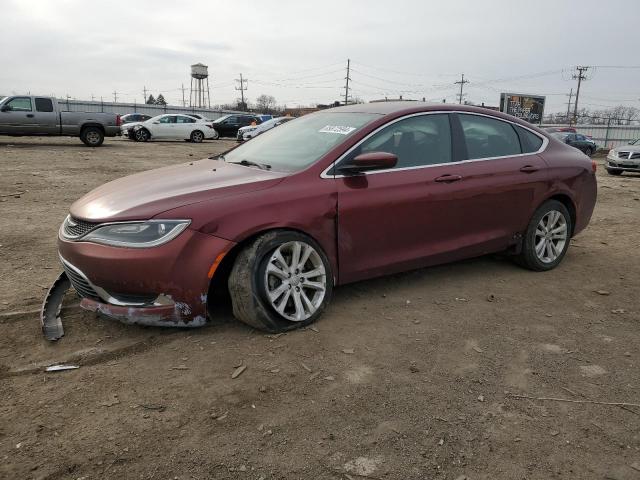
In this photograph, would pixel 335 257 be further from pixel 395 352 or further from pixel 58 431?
pixel 58 431

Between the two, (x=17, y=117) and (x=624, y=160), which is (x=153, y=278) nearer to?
(x=624, y=160)

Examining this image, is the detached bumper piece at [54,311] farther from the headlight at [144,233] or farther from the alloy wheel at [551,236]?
the alloy wheel at [551,236]

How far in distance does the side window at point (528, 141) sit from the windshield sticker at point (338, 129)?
1.85m

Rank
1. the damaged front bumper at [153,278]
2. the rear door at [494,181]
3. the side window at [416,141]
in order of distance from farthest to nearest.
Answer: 1. the rear door at [494,181]
2. the side window at [416,141]
3. the damaged front bumper at [153,278]

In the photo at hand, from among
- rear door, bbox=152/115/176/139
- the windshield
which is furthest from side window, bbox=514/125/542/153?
rear door, bbox=152/115/176/139

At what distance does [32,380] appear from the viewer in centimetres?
284

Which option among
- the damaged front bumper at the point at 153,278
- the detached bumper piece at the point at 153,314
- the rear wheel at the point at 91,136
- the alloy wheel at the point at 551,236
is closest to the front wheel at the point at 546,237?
the alloy wheel at the point at 551,236

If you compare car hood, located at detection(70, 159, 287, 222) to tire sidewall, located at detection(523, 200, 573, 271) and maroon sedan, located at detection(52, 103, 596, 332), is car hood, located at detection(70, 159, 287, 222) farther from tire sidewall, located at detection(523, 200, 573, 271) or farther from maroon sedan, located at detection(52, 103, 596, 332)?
tire sidewall, located at detection(523, 200, 573, 271)

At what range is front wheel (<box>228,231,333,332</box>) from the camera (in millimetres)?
3297

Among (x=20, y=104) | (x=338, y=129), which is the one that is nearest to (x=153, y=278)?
(x=338, y=129)

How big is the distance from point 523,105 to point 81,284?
50.6 meters

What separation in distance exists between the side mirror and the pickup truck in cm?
1736

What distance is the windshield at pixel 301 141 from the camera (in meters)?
3.85

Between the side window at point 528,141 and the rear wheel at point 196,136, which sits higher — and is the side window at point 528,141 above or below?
above
